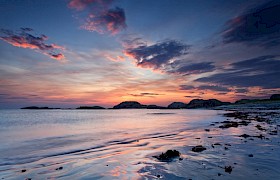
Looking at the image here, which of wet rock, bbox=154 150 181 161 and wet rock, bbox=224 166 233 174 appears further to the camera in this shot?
wet rock, bbox=154 150 181 161

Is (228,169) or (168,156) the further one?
(168,156)

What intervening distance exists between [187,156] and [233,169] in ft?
9.00

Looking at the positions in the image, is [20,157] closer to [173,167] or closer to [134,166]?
[134,166]

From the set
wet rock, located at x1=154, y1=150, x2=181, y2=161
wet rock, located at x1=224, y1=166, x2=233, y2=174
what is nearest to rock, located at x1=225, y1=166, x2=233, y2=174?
wet rock, located at x1=224, y1=166, x2=233, y2=174

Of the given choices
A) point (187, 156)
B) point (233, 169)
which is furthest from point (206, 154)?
point (233, 169)

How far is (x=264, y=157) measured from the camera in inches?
368

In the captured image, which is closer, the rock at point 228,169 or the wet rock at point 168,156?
the rock at point 228,169

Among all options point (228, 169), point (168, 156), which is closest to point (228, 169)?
point (228, 169)

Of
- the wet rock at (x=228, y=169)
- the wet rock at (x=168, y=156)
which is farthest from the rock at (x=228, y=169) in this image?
the wet rock at (x=168, y=156)

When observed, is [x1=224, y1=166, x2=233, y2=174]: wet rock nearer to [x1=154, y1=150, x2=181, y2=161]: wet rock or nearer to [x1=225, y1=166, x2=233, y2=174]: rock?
[x1=225, y1=166, x2=233, y2=174]: rock

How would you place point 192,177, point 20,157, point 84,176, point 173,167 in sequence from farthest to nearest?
point 20,157 → point 173,167 → point 84,176 → point 192,177

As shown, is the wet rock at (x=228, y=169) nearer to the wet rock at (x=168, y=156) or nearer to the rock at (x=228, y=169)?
the rock at (x=228, y=169)

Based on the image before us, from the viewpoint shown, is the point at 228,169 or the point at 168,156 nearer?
the point at 228,169

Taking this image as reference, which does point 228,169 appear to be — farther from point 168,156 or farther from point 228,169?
point 168,156
